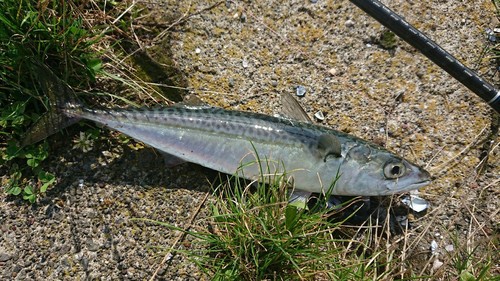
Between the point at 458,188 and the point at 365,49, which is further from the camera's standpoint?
the point at 365,49

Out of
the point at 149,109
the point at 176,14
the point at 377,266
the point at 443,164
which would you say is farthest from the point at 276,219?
the point at 176,14

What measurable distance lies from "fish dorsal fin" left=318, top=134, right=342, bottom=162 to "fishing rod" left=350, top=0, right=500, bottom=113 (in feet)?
2.78

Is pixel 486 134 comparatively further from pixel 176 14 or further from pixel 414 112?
pixel 176 14

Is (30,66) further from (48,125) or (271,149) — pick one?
(271,149)

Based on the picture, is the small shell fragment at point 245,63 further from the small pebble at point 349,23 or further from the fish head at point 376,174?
the fish head at point 376,174

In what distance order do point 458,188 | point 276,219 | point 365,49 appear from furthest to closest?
point 365,49, point 458,188, point 276,219

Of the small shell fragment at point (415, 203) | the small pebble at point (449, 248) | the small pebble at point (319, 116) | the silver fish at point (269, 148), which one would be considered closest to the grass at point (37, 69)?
the silver fish at point (269, 148)

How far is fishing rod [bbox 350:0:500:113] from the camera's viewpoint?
3303 mm

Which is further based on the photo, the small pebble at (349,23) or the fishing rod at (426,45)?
the small pebble at (349,23)

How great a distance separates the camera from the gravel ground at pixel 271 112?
3438mm

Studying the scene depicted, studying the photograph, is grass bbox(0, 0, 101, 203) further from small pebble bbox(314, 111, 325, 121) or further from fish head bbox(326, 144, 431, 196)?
fish head bbox(326, 144, 431, 196)

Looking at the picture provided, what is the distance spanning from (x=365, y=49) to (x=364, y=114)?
0.56m

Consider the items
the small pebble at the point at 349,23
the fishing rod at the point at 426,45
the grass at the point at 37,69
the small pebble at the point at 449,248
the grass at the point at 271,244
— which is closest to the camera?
the grass at the point at 271,244

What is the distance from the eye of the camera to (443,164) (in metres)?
3.83
